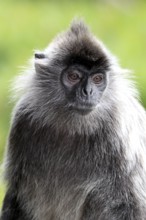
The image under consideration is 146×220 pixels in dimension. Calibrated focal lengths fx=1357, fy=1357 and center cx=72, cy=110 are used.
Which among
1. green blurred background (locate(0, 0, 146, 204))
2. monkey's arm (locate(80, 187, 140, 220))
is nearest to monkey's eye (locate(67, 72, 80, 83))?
monkey's arm (locate(80, 187, 140, 220))

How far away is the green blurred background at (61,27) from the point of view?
18259mm

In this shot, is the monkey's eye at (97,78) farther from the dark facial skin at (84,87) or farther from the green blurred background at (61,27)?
the green blurred background at (61,27)

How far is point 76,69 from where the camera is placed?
1116 centimetres

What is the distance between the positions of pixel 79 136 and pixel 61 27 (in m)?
7.96

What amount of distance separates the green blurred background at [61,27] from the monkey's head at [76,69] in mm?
5839

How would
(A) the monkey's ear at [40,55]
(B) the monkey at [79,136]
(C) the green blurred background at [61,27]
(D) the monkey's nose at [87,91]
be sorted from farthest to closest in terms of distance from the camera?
1. (C) the green blurred background at [61,27]
2. (A) the monkey's ear at [40,55]
3. (B) the monkey at [79,136]
4. (D) the monkey's nose at [87,91]

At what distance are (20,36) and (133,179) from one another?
820cm

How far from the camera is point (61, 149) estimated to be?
37.4ft

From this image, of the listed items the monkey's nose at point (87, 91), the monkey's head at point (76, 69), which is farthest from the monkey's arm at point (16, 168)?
the monkey's nose at point (87, 91)

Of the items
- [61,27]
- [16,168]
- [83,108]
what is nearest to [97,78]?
[83,108]

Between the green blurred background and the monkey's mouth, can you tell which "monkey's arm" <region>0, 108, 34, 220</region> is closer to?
the monkey's mouth

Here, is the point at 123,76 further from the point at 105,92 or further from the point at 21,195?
the point at 21,195

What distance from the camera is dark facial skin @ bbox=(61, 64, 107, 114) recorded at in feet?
36.4

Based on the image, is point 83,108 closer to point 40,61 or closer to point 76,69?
point 76,69
